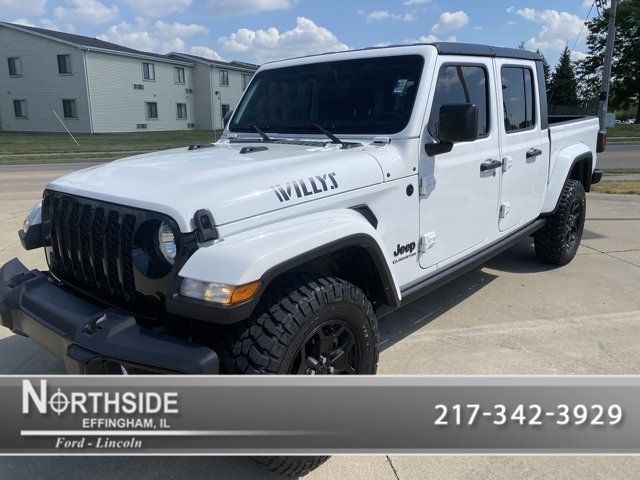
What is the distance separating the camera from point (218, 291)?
206 cm

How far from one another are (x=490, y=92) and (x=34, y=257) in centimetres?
502

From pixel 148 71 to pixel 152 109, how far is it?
271 centimetres

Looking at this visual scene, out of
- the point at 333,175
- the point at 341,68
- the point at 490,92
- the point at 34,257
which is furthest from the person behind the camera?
the point at 34,257

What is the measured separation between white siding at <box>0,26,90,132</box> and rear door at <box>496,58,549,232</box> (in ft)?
115

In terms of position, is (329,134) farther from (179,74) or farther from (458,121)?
(179,74)

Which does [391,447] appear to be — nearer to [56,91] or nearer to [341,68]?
[341,68]

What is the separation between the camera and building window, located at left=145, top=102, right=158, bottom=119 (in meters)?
39.1

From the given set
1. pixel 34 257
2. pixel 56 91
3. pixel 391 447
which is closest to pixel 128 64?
pixel 56 91

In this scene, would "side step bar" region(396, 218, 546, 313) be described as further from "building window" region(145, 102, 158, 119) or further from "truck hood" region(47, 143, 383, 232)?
"building window" region(145, 102, 158, 119)

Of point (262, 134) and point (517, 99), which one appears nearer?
point (262, 134)

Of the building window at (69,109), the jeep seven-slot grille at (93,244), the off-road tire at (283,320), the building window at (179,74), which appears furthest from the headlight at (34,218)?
the building window at (179,74)

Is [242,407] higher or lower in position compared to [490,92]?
lower

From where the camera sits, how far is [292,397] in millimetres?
2143

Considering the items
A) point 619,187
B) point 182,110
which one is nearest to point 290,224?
point 619,187
